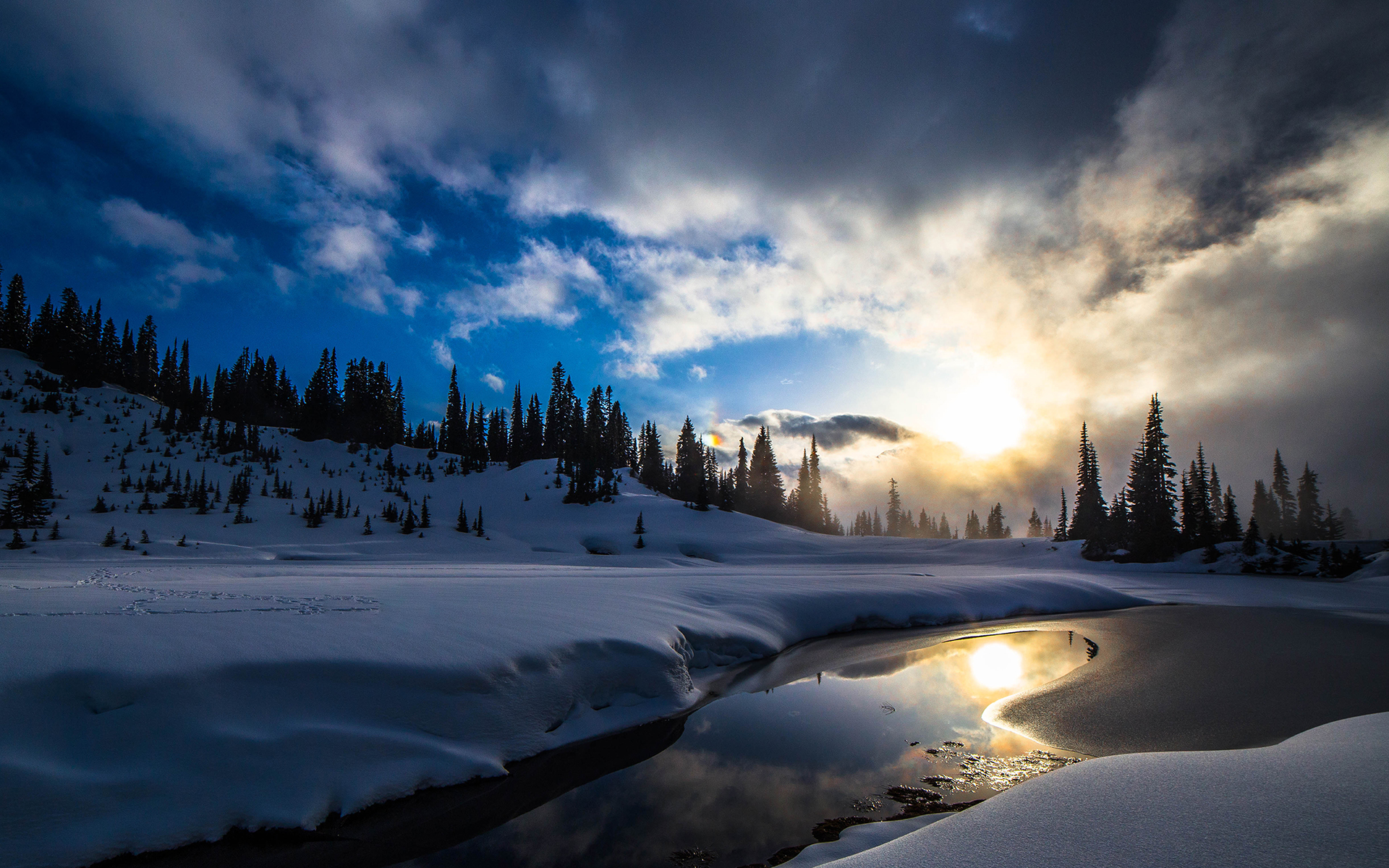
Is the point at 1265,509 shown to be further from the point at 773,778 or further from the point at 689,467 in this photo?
the point at 773,778

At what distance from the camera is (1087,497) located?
4656cm

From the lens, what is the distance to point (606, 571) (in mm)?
22406

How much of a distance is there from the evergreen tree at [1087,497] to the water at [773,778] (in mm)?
44021

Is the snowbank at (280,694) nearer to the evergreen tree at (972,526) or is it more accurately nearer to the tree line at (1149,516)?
the tree line at (1149,516)

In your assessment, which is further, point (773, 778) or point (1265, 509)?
Result: point (1265, 509)

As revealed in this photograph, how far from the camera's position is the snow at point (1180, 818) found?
3354mm

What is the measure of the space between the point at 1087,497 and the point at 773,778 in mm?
52165

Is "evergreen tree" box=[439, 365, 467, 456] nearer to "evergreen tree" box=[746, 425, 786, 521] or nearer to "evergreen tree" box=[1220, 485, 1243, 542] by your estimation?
"evergreen tree" box=[746, 425, 786, 521]

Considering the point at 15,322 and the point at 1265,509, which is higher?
the point at 15,322

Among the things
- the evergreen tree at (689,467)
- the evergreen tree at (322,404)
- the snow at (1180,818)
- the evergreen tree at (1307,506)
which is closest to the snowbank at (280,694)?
the snow at (1180,818)

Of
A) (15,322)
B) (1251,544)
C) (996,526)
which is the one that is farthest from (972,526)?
(15,322)

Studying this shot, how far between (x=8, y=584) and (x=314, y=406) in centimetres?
7734

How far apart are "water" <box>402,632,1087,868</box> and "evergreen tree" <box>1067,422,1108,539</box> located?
44.0m

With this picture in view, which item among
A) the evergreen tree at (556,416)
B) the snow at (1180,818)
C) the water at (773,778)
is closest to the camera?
the snow at (1180,818)
